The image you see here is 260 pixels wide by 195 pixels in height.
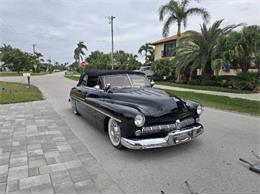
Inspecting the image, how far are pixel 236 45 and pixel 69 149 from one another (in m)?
14.3

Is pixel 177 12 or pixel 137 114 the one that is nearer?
pixel 137 114

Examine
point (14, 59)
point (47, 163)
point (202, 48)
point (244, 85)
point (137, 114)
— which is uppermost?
point (14, 59)

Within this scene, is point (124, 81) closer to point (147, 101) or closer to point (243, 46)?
point (147, 101)

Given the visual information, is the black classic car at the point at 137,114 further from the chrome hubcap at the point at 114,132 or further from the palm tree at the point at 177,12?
the palm tree at the point at 177,12

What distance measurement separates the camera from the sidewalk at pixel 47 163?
283 cm

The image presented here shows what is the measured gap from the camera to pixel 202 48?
1755 centimetres

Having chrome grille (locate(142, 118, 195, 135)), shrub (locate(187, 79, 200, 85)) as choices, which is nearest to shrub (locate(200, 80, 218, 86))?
shrub (locate(187, 79, 200, 85))

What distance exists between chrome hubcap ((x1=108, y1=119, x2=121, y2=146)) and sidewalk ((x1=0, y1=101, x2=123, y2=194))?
599mm

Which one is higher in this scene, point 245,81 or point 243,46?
point 243,46

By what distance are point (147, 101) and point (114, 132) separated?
3.16 feet

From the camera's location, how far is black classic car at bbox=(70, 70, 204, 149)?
3.64 m

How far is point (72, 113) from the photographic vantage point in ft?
25.1

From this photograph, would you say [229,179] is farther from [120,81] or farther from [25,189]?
[120,81]

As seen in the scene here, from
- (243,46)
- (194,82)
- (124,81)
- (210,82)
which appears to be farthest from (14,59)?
(124,81)
